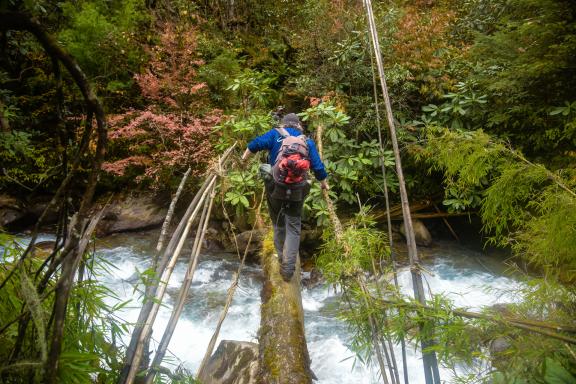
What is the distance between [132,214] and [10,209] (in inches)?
91.0

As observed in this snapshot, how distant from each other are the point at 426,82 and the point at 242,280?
474cm

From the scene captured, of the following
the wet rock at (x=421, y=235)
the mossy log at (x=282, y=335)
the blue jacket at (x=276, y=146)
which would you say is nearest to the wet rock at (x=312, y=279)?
the wet rock at (x=421, y=235)

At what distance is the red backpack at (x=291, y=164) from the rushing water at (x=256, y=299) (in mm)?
1817

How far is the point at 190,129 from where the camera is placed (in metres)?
6.68

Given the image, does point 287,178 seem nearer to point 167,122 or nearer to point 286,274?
point 286,274

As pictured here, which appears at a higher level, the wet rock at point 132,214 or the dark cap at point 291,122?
the dark cap at point 291,122

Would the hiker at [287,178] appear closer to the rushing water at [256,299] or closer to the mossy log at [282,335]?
the mossy log at [282,335]

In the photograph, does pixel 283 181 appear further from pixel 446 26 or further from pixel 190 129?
pixel 446 26

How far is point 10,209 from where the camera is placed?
682 cm

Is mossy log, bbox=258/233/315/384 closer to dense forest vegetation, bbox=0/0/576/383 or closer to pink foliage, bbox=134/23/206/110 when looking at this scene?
dense forest vegetation, bbox=0/0/576/383


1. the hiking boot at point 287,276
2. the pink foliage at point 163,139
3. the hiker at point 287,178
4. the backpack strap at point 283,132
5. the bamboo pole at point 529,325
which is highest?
the pink foliage at point 163,139

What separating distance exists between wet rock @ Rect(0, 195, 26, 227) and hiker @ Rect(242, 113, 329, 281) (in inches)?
240

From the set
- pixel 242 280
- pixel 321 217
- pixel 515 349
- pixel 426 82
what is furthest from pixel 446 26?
pixel 515 349

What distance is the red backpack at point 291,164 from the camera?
2.87m
